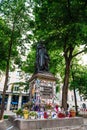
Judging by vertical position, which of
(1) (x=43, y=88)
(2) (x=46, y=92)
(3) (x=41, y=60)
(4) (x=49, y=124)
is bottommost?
(4) (x=49, y=124)

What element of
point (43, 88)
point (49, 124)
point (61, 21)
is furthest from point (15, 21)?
point (49, 124)

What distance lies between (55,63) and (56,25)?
6816mm

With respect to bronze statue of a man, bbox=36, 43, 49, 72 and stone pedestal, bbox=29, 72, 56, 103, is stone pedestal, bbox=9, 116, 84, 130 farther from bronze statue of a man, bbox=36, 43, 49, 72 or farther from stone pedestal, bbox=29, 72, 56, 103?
bronze statue of a man, bbox=36, 43, 49, 72

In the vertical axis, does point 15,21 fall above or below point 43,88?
above

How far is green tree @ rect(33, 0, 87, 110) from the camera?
A: 1442 cm

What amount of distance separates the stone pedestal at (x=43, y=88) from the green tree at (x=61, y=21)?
200 inches

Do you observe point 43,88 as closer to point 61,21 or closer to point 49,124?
point 49,124

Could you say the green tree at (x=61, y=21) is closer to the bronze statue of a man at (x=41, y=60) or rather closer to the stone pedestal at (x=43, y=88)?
the bronze statue of a man at (x=41, y=60)

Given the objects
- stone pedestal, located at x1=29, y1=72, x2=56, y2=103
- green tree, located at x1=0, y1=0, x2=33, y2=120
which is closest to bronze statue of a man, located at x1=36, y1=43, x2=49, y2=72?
stone pedestal, located at x1=29, y1=72, x2=56, y2=103

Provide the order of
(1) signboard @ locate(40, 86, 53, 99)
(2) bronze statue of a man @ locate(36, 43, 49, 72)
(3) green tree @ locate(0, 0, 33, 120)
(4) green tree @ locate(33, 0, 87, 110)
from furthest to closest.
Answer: (3) green tree @ locate(0, 0, 33, 120) → (4) green tree @ locate(33, 0, 87, 110) → (2) bronze statue of a man @ locate(36, 43, 49, 72) → (1) signboard @ locate(40, 86, 53, 99)

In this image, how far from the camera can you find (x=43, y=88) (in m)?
9.76

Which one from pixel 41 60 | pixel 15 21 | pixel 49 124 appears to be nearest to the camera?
pixel 49 124

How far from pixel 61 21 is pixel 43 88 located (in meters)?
8.30

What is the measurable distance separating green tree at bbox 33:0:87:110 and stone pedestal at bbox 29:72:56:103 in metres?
5.09
